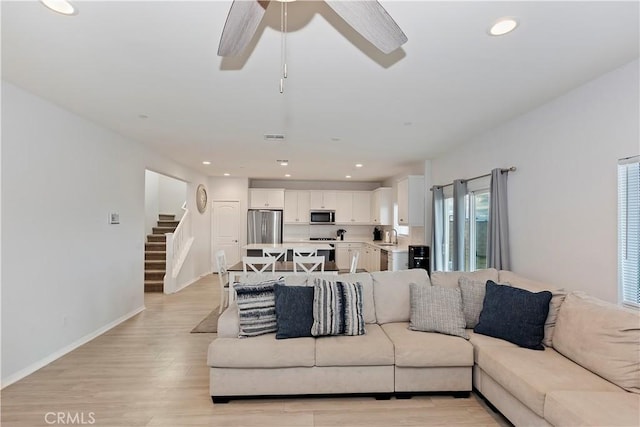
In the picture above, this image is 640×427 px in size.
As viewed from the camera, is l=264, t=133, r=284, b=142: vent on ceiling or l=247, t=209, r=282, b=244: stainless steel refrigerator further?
l=247, t=209, r=282, b=244: stainless steel refrigerator

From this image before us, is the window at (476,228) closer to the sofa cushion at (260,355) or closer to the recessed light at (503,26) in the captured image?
the recessed light at (503,26)

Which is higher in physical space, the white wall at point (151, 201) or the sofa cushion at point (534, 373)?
the white wall at point (151, 201)

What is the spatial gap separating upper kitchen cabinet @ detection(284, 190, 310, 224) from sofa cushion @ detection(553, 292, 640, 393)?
697 centimetres

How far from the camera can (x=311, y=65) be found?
249 centimetres

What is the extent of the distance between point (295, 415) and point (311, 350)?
18.3 inches

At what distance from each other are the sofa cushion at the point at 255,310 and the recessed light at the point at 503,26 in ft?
8.34

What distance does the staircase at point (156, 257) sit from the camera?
675 cm

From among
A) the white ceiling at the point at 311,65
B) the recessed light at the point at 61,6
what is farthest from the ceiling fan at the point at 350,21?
the recessed light at the point at 61,6

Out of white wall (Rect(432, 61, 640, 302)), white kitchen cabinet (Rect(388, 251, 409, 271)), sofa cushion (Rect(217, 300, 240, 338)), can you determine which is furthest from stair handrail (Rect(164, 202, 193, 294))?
white wall (Rect(432, 61, 640, 302))

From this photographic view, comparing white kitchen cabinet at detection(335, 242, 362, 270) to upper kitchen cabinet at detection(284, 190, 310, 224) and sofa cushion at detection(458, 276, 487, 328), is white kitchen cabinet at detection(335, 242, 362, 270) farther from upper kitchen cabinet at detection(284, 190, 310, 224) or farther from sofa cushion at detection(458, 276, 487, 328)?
sofa cushion at detection(458, 276, 487, 328)

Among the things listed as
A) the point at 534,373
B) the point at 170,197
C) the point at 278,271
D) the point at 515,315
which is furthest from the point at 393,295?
the point at 170,197

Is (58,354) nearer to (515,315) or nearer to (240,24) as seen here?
(240,24)

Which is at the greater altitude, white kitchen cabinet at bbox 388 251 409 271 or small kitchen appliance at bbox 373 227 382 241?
small kitchen appliance at bbox 373 227 382 241

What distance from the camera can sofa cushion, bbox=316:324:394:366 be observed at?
262 cm
